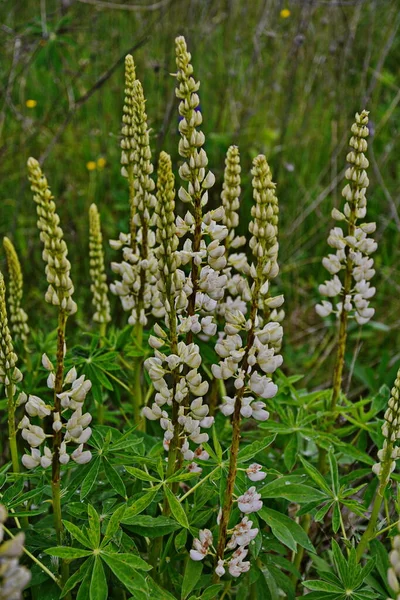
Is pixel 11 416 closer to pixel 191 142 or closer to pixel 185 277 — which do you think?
pixel 185 277

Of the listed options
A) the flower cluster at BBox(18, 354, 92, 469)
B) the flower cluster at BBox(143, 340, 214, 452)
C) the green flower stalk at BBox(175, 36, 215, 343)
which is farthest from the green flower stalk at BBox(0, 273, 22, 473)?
the green flower stalk at BBox(175, 36, 215, 343)

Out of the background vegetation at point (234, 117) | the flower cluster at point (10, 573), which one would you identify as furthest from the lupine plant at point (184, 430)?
the background vegetation at point (234, 117)

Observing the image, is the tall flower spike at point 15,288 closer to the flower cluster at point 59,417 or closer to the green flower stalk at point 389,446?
the flower cluster at point 59,417

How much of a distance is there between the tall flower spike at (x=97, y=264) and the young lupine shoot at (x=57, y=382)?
28.2 inches

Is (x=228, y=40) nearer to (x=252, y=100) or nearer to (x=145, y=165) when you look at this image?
(x=252, y=100)

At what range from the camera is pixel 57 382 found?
174 centimetres

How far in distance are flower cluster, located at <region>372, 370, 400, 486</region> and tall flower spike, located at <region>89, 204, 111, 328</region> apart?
1199mm

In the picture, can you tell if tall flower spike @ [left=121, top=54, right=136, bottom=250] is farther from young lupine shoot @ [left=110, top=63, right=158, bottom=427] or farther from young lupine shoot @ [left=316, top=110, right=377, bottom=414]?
young lupine shoot @ [left=316, top=110, right=377, bottom=414]

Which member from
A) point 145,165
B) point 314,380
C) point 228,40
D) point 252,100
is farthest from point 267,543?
point 228,40

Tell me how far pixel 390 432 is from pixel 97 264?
1264 mm

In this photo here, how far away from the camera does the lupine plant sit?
1662 millimetres

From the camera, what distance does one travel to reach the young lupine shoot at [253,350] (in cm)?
156

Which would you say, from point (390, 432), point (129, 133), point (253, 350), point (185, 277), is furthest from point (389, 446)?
point (129, 133)

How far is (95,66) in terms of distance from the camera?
5.86 meters
